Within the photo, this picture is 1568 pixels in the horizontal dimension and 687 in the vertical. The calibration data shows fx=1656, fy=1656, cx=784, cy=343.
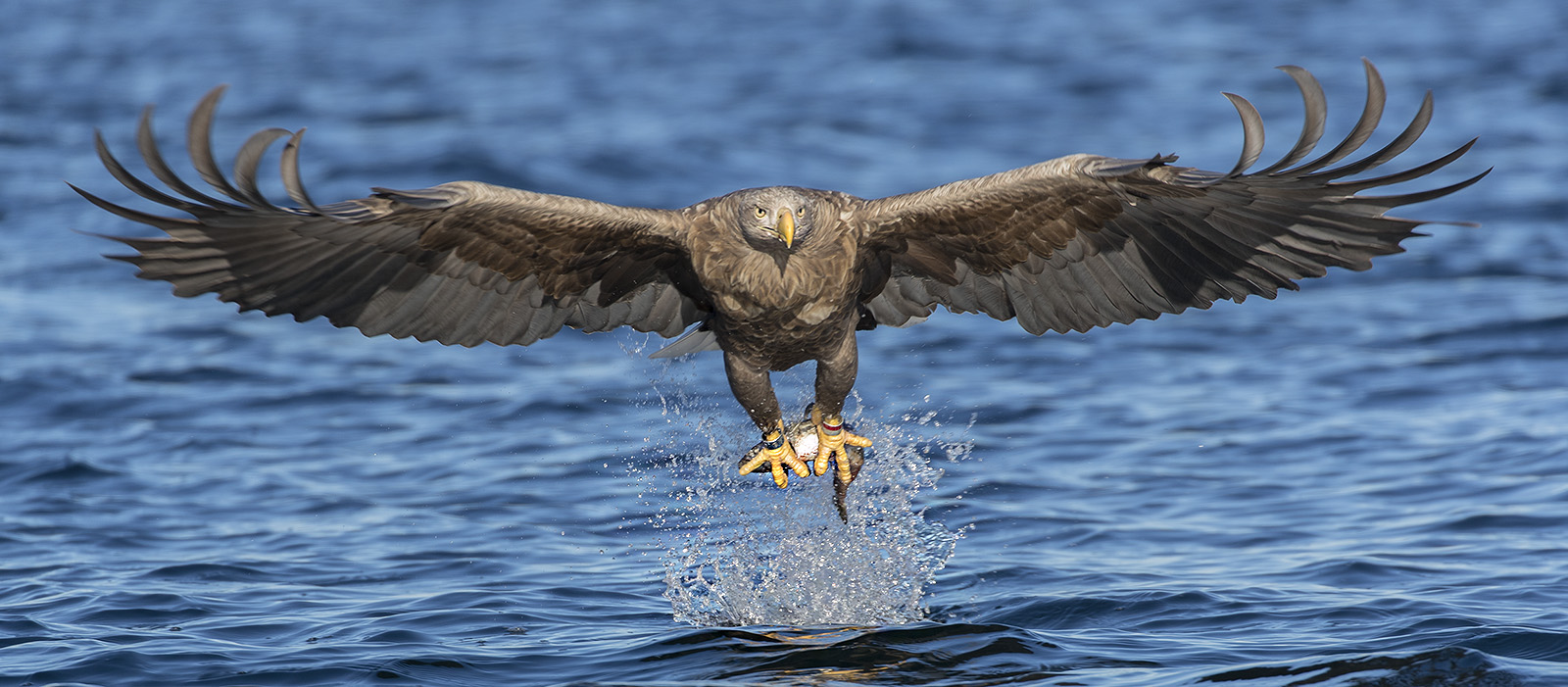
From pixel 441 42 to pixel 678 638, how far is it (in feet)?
59.7

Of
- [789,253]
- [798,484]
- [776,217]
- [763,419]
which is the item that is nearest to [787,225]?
[776,217]

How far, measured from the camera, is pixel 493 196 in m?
5.91

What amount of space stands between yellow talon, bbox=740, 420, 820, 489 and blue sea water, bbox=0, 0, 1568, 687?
2.06 feet

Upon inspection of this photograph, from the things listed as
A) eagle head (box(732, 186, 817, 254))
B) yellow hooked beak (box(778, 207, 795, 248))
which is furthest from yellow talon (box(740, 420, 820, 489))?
yellow hooked beak (box(778, 207, 795, 248))

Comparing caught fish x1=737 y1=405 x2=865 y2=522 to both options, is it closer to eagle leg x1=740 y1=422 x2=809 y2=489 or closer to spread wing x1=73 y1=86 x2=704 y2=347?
eagle leg x1=740 y1=422 x2=809 y2=489

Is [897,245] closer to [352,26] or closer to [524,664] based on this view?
[524,664]

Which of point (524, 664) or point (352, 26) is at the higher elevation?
point (352, 26)

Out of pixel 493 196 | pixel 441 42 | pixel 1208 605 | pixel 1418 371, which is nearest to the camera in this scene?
pixel 493 196

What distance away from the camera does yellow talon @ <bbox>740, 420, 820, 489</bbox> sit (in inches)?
279

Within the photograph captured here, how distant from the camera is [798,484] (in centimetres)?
805

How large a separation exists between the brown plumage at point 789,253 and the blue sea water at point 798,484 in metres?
1.15

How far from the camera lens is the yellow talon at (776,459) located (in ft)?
23.2

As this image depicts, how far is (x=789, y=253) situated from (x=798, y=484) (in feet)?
6.87

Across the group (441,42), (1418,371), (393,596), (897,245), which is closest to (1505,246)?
(1418,371)
